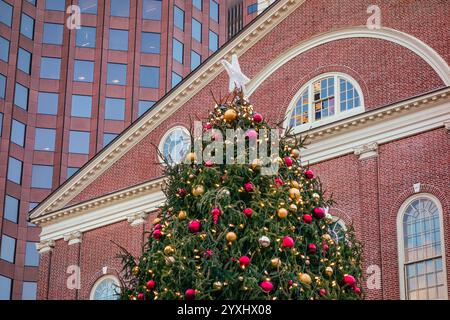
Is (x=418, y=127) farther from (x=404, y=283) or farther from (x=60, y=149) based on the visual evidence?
(x=60, y=149)

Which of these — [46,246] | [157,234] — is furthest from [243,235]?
[46,246]

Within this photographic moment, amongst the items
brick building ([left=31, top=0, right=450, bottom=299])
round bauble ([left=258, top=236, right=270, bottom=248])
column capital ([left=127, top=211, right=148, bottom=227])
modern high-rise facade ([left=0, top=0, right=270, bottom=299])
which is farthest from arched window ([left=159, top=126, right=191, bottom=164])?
modern high-rise facade ([left=0, top=0, right=270, bottom=299])

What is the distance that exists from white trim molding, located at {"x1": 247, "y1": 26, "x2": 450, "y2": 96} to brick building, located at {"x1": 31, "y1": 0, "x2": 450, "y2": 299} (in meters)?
0.04

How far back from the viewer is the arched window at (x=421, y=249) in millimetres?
32062

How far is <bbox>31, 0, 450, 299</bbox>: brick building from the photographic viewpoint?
32.9 metres

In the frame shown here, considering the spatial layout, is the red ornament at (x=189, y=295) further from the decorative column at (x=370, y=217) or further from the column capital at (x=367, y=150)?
the column capital at (x=367, y=150)

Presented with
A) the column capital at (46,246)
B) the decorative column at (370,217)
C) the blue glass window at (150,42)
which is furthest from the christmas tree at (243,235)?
the blue glass window at (150,42)

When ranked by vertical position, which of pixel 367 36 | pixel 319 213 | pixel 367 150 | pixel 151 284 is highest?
pixel 367 36

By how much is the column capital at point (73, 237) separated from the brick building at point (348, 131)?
7cm

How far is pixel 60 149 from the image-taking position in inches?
2933

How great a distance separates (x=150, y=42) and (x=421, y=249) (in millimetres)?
48472

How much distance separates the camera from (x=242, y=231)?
2014 cm

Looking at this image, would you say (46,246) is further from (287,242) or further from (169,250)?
(287,242)
